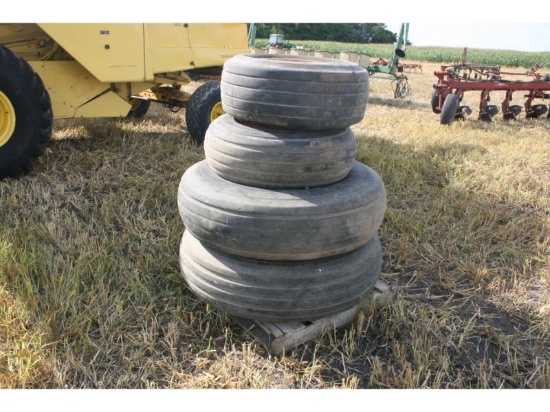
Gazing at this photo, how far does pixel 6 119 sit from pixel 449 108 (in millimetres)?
6674

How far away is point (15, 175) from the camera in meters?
3.97

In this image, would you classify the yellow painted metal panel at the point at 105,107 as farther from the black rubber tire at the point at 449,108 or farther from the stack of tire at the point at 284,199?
the black rubber tire at the point at 449,108

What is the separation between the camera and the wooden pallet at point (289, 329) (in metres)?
2.27

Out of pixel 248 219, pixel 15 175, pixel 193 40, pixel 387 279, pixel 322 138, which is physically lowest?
pixel 387 279

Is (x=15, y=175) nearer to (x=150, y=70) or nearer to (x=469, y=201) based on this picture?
(x=150, y=70)

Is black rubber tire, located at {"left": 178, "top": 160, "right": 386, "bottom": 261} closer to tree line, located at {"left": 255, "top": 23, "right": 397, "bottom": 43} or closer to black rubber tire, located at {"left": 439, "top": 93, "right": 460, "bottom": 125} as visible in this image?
black rubber tire, located at {"left": 439, "top": 93, "right": 460, "bottom": 125}

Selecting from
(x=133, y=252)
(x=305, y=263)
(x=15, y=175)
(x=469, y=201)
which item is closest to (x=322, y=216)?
(x=305, y=263)

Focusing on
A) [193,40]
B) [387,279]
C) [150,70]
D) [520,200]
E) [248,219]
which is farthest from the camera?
[193,40]

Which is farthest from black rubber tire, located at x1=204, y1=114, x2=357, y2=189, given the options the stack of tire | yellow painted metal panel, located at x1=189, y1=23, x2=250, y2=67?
yellow painted metal panel, located at x1=189, y1=23, x2=250, y2=67

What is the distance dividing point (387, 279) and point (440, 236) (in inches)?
33.6

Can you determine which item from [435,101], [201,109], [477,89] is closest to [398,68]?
[435,101]

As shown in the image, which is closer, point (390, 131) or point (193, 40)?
point (193, 40)

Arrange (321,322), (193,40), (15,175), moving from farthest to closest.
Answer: (193,40), (15,175), (321,322)

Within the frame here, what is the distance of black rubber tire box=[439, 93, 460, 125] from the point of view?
7605 mm
